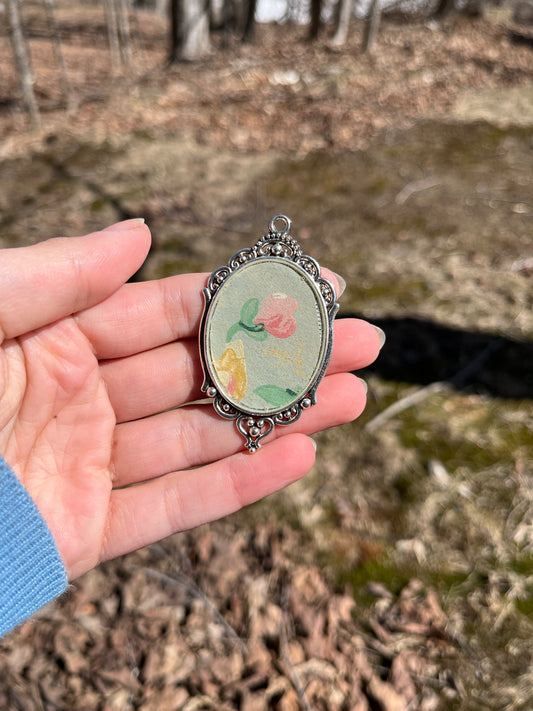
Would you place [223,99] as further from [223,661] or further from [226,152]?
[223,661]

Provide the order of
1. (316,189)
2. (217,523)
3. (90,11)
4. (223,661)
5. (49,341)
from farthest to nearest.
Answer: (90,11) < (316,189) < (217,523) < (223,661) < (49,341)

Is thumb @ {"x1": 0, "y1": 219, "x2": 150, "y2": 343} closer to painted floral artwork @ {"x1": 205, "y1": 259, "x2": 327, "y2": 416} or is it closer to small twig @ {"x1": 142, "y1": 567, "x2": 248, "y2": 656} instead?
painted floral artwork @ {"x1": 205, "y1": 259, "x2": 327, "y2": 416}

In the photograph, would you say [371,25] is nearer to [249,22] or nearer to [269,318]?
[249,22]

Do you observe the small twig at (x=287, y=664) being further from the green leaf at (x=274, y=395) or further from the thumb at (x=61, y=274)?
the thumb at (x=61, y=274)

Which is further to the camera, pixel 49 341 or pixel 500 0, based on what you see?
pixel 500 0

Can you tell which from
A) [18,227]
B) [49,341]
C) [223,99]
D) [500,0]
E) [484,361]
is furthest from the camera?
[500,0]

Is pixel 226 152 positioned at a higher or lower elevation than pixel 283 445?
lower

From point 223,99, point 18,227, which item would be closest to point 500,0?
point 223,99
